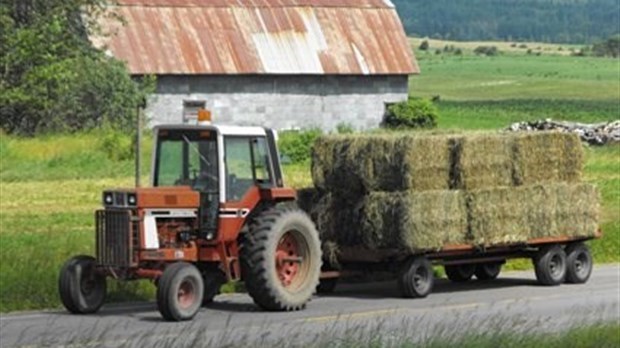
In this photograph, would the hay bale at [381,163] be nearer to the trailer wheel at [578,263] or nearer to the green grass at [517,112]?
the trailer wheel at [578,263]

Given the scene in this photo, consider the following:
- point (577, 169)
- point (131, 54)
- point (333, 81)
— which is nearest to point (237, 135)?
point (577, 169)

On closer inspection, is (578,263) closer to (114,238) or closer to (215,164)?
(215,164)

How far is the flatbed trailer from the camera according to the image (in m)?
23.2

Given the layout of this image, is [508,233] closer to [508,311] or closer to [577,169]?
[577,169]

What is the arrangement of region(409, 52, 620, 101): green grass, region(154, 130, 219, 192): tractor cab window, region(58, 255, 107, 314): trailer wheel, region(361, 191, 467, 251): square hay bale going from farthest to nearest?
1. region(409, 52, 620, 101): green grass
2. region(361, 191, 467, 251): square hay bale
3. region(154, 130, 219, 192): tractor cab window
4. region(58, 255, 107, 314): trailer wheel

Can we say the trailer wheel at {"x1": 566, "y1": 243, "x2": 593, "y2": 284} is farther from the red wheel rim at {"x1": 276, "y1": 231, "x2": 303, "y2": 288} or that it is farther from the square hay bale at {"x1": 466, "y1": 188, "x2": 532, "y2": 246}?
the red wheel rim at {"x1": 276, "y1": 231, "x2": 303, "y2": 288}

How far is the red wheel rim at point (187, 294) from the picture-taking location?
20.4m

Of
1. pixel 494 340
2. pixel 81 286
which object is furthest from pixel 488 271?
pixel 494 340

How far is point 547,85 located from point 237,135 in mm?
103719

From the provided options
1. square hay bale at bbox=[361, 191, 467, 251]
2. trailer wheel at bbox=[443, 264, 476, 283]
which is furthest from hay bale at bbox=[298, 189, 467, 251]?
trailer wheel at bbox=[443, 264, 476, 283]

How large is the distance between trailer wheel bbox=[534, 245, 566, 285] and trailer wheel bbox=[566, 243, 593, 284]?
0.17 m

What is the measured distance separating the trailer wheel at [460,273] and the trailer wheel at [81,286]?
6534 mm

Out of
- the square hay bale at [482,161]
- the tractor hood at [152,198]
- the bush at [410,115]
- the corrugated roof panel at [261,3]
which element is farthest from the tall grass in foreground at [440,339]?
the bush at [410,115]

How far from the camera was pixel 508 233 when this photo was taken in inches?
958
